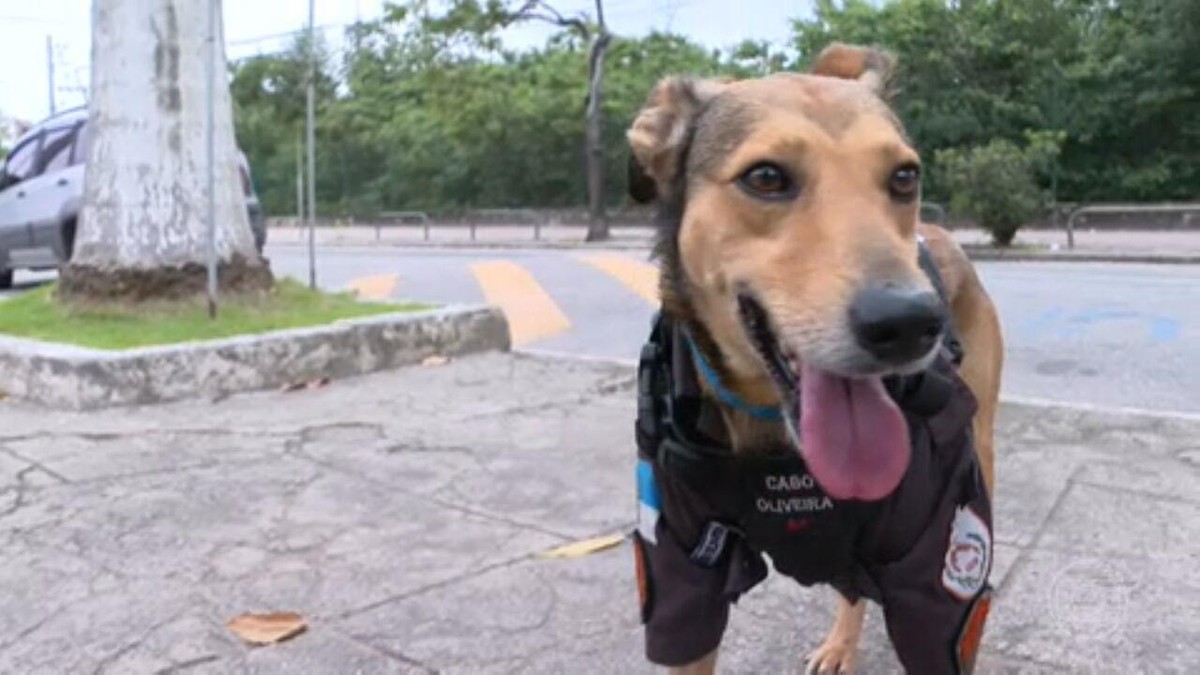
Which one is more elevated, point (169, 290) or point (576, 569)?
point (169, 290)

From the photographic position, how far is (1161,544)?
3.74m

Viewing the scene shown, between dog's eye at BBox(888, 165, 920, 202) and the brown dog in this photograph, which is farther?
dog's eye at BBox(888, 165, 920, 202)

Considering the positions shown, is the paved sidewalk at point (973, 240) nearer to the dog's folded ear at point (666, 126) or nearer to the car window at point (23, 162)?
the car window at point (23, 162)

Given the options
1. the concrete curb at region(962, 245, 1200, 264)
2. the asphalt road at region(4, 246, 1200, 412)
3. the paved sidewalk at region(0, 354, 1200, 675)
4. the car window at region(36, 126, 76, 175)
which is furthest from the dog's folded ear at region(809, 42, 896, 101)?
the concrete curb at region(962, 245, 1200, 264)

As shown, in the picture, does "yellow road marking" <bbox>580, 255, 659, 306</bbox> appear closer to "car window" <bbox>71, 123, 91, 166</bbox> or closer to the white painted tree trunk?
the white painted tree trunk

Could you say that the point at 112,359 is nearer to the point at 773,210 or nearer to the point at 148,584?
the point at 148,584

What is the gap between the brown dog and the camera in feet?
6.41

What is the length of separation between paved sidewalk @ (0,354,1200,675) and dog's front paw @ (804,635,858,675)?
0.07 m

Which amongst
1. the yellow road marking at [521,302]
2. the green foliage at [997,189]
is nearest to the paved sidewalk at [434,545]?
the yellow road marking at [521,302]

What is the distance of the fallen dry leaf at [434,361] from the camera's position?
7.16m

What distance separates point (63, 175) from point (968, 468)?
13052 mm

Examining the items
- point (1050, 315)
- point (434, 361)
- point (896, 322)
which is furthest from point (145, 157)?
point (1050, 315)

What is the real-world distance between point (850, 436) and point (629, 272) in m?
13.9

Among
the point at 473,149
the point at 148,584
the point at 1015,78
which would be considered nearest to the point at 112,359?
the point at 148,584
